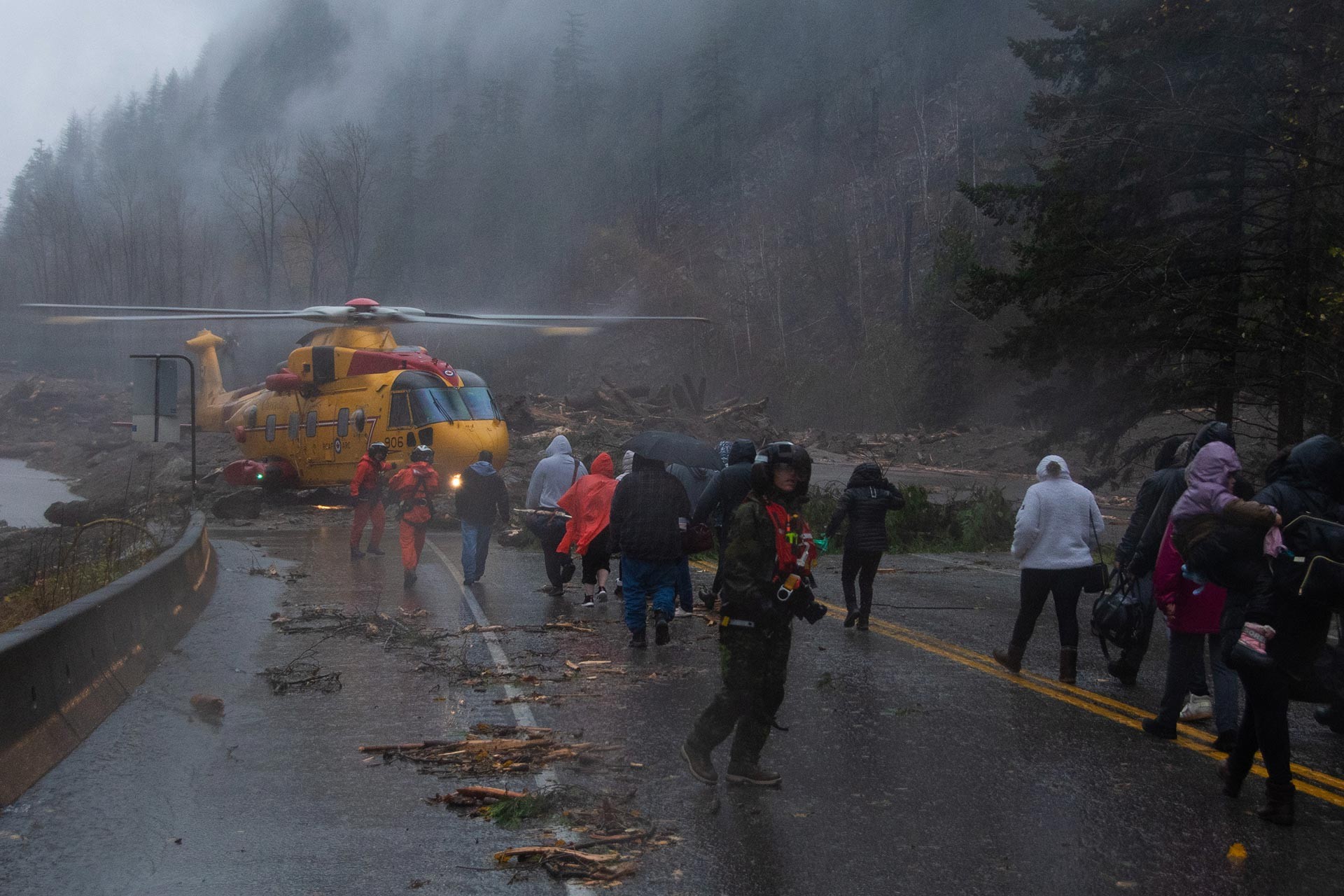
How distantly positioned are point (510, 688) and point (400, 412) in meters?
14.4

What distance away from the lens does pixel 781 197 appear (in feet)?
254

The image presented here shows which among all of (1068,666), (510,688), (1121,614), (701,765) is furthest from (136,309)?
(1121,614)

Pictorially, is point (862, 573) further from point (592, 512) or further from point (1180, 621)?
point (1180, 621)

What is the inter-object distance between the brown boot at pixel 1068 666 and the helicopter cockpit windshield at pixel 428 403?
14964 millimetres

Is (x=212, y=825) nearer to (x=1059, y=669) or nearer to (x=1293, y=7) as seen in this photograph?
(x=1059, y=669)

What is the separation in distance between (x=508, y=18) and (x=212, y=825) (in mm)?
126756

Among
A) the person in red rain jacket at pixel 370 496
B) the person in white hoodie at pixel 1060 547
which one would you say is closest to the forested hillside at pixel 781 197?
the person in white hoodie at pixel 1060 547

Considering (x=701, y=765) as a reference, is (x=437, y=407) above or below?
above

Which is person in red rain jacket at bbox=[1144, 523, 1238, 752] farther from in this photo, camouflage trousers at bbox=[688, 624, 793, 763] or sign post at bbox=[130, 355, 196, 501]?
sign post at bbox=[130, 355, 196, 501]

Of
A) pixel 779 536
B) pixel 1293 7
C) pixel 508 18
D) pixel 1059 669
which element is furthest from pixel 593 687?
pixel 508 18

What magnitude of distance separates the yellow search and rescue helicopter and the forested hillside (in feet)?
25.7

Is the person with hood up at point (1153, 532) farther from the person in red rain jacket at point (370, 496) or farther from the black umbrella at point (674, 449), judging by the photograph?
the person in red rain jacket at point (370, 496)

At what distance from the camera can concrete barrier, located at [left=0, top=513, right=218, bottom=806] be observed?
570cm

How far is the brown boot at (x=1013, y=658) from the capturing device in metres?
→ 8.80
